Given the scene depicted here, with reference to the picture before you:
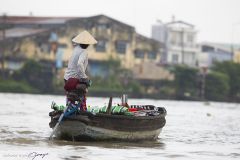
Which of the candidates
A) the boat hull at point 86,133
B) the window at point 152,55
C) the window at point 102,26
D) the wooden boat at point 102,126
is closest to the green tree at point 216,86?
the window at point 152,55

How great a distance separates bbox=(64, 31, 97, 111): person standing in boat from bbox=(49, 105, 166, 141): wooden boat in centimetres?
29

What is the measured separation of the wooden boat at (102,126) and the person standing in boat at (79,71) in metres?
0.29

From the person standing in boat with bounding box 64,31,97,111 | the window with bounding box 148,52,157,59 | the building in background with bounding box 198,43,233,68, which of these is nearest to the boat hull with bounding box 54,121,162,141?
the person standing in boat with bounding box 64,31,97,111

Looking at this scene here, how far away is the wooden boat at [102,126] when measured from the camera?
37.8ft

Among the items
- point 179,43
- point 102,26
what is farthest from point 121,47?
point 179,43

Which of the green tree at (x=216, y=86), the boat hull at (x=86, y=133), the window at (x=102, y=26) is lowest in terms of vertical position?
the boat hull at (x=86, y=133)

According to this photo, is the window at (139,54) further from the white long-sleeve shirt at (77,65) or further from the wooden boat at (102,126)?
the white long-sleeve shirt at (77,65)

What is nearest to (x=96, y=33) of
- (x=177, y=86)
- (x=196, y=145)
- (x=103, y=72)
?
(x=103, y=72)

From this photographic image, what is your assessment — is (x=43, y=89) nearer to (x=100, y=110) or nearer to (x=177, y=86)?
(x=177, y=86)

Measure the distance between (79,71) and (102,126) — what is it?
90cm

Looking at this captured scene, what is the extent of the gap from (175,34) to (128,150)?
2279 inches

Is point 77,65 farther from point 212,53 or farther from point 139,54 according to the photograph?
A: point 212,53

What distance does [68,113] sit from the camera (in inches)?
452

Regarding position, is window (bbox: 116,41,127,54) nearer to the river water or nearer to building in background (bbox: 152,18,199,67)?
building in background (bbox: 152,18,199,67)
